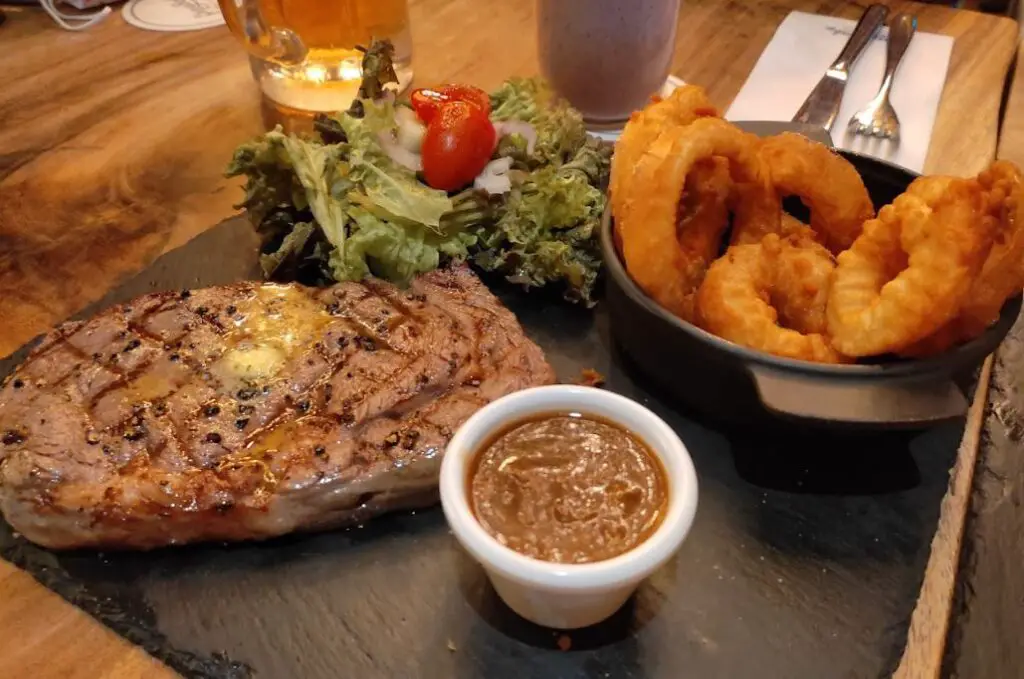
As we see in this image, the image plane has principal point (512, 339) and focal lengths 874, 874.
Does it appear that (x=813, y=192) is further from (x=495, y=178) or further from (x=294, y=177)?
(x=294, y=177)

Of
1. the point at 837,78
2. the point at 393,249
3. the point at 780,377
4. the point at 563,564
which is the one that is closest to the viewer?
the point at 563,564

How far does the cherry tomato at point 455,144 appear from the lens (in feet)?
7.41

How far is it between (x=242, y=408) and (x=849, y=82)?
8.23ft

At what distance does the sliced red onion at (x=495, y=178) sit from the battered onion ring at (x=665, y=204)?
1.80 ft

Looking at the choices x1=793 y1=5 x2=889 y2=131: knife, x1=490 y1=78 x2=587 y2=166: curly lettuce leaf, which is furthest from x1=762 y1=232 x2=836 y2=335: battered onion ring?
x1=793 y1=5 x2=889 y2=131: knife

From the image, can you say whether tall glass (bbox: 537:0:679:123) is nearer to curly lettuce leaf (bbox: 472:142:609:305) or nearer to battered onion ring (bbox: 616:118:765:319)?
curly lettuce leaf (bbox: 472:142:609:305)

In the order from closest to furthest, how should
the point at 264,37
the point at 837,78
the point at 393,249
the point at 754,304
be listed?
1. the point at 754,304
2. the point at 393,249
3. the point at 264,37
4. the point at 837,78

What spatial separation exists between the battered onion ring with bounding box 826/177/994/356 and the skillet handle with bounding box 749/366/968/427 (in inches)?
3.7


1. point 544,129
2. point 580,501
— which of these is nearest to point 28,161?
point 544,129

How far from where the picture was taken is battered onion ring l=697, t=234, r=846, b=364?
1.67 metres

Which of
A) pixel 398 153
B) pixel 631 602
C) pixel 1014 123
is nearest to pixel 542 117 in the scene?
pixel 398 153

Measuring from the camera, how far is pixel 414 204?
222 centimetres

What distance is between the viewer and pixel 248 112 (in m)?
3.04

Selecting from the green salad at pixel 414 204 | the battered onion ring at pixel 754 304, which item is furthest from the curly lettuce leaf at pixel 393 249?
the battered onion ring at pixel 754 304
